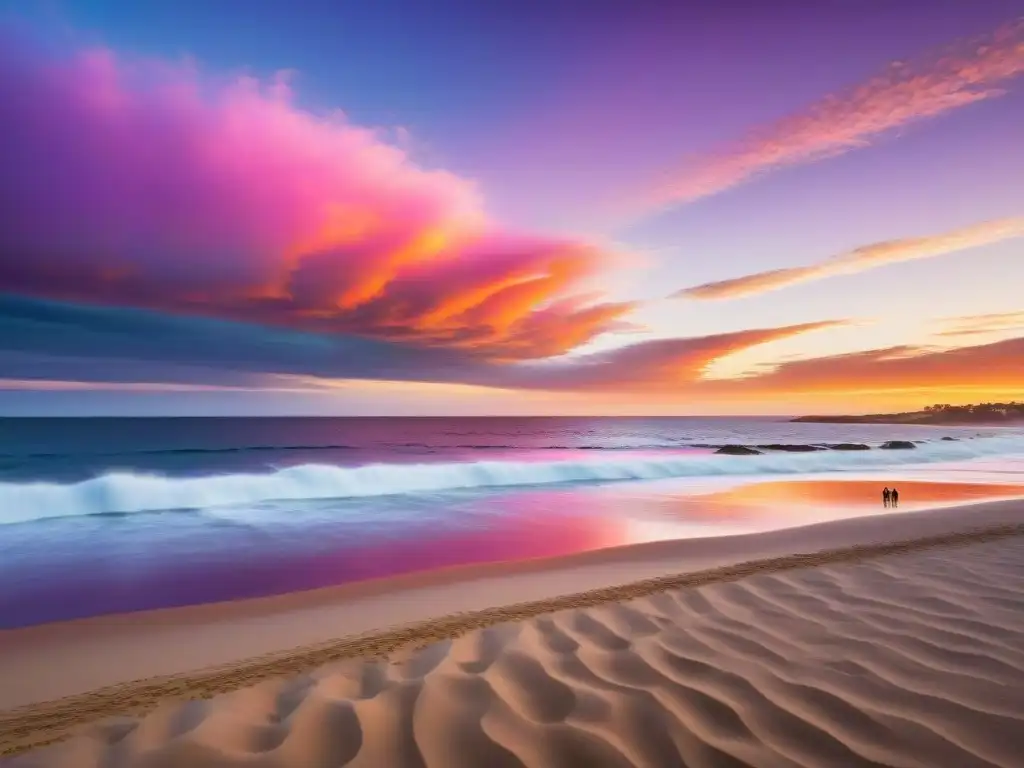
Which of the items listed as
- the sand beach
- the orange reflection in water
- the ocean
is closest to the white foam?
the ocean

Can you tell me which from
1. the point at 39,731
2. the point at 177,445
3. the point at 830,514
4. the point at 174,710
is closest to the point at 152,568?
the point at 39,731

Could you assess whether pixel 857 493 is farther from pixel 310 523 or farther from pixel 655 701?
pixel 655 701

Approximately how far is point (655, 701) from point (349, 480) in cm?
2533

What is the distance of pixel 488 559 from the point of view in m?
10.3

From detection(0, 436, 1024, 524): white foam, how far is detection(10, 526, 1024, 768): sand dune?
A: 17.4m

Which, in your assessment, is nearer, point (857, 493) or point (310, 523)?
point (310, 523)

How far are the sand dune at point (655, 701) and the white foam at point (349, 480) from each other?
17.4 m

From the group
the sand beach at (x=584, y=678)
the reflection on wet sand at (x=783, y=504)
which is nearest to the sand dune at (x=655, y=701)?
the sand beach at (x=584, y=678)

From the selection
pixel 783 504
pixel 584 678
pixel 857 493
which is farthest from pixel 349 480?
pixel 584 678

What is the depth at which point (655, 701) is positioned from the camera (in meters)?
3.19

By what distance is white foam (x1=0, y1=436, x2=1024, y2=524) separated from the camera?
18.5 metres

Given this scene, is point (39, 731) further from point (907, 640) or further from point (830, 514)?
point (830, 514)

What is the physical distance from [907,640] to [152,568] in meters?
11.0

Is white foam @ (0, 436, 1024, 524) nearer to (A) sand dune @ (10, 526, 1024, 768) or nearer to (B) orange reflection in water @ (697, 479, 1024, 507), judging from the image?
(B) orange reflection in water @ (697, 479, 1024, 507)
